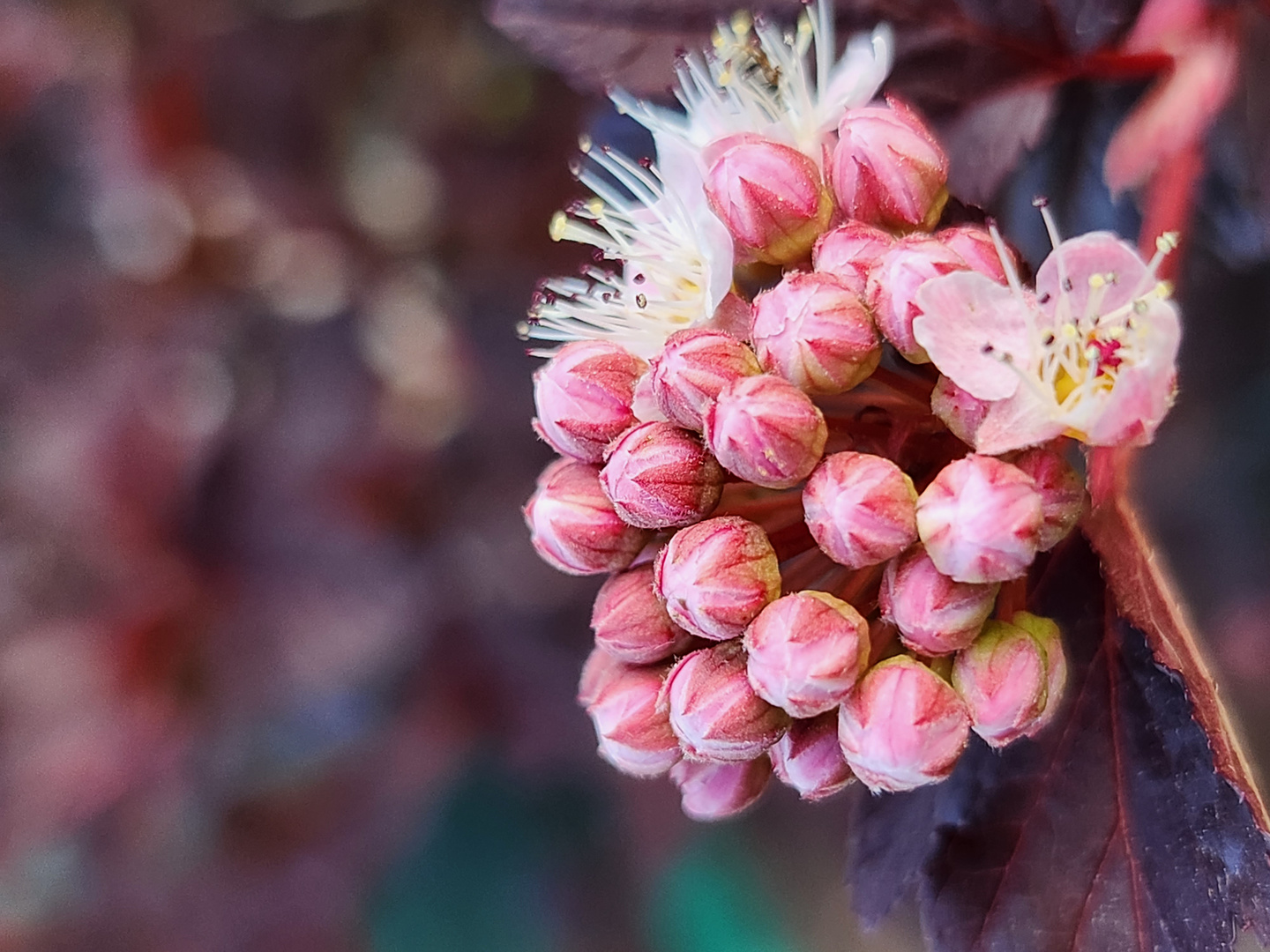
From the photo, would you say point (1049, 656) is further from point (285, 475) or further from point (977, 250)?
point (285, 475)

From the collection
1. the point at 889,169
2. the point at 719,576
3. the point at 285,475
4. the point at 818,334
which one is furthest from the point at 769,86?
the point at 285,475

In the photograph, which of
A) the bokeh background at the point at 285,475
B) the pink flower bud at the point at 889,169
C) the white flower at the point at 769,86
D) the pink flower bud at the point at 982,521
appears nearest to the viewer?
the pink flower bud at the point at 982,521

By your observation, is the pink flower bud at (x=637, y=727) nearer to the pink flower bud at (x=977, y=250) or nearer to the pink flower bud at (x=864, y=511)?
the pink flower bud at (x=864, y=511)

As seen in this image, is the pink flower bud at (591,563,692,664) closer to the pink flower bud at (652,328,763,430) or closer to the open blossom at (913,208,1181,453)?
the pink flower bud at (652,328,763,430)

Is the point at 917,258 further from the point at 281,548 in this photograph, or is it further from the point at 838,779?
the point at 281,548

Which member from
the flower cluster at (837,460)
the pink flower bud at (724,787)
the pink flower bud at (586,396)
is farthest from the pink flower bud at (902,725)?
the pink flower bud at (586,396)

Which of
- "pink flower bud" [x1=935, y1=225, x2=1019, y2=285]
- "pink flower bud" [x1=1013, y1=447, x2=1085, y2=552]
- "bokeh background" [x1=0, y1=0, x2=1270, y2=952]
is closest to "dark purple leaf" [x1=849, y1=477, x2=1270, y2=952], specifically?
"pink flower bud" [x1=1013, y1=447, x2=1085, y2=552]

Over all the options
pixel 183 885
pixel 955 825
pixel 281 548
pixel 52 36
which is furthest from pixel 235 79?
pixel 955 825
